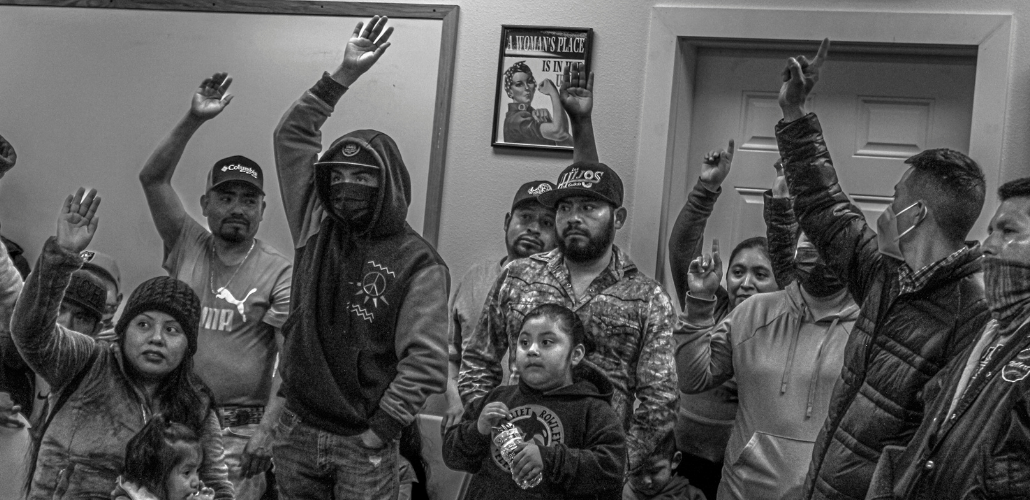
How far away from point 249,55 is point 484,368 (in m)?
2.25

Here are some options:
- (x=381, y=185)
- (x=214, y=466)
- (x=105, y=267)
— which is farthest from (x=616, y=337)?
(x=105, y=267)

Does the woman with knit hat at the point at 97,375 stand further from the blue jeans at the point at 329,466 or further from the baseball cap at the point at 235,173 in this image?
the baseball cap at the point at 235,173

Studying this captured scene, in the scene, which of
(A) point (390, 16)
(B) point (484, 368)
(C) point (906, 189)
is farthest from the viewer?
(A) point (390, 16)

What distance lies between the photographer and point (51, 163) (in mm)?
5406

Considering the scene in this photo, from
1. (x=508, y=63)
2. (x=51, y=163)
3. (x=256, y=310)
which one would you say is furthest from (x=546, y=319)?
(x=51, y=163)

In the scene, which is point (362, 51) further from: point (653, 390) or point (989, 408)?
point (989, 408)

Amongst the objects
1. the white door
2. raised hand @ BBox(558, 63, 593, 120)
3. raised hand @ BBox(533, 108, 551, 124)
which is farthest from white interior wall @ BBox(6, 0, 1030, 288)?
raised hand @ BBox(558, 63, 593, 120)

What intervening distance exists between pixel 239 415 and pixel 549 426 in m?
1.36

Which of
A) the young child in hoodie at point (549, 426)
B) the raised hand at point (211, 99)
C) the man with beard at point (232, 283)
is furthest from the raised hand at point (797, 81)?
the raised hand at point (211, 99)

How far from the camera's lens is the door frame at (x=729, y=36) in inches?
177

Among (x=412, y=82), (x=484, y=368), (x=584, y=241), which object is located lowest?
(x=484, y=368)

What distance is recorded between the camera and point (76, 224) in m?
3.29

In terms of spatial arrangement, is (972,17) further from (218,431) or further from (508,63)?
(218,431)

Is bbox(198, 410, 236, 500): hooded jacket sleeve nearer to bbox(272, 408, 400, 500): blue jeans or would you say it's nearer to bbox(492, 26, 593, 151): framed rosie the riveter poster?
bbox(272, 408, 400, 500): blue jeans
